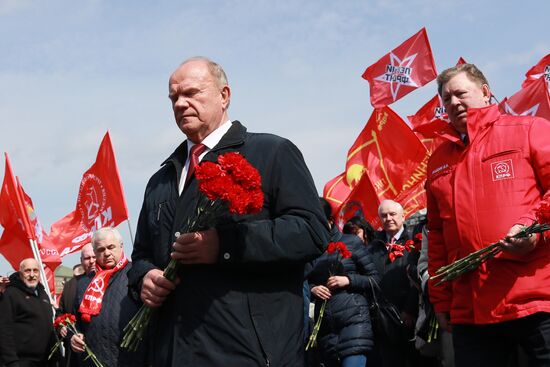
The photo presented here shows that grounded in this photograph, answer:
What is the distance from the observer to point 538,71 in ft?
47.1

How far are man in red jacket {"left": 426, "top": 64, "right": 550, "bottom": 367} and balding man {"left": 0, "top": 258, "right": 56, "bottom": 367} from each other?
807 cm

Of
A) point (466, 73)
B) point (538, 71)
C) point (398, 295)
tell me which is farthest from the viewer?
point (538, 71)

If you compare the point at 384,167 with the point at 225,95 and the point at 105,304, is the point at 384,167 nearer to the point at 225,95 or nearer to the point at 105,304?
the point at 105,304

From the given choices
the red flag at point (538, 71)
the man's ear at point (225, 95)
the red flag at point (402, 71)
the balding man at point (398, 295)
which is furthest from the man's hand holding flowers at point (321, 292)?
the red flag at point (402, 71)

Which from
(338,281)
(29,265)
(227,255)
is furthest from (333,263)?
(29,265)

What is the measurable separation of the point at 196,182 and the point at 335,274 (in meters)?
4.95

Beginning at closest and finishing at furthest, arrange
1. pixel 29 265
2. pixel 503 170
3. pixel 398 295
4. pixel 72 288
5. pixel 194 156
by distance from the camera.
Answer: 1. pixel 194 156
2. pixel 503 170
3. pixel 398 295
4. pixel 72 288
5. pixel 29 265

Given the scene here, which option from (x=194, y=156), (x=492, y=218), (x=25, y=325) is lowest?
(x=25, y=325)

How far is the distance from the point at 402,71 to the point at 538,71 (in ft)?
7.71

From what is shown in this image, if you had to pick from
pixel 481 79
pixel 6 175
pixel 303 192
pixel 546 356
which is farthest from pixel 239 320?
pixel 6 175

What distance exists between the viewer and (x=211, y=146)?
3.93 metres

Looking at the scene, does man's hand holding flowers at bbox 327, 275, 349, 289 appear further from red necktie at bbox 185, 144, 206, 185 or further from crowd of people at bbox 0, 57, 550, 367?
red necktie at bbox 185, 144, 206, 185

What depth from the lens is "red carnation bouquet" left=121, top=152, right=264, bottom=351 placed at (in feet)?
11.2

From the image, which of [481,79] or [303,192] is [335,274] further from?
[303,192]
